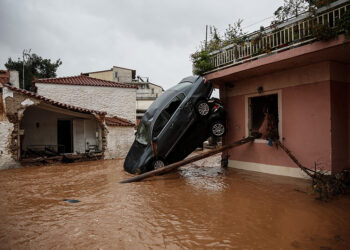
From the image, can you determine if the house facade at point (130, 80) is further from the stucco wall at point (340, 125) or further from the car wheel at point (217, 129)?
the stucco wall at point (340, 125)

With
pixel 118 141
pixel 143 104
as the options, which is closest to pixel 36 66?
pixel 143 104

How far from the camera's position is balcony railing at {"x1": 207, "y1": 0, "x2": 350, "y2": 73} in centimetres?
540

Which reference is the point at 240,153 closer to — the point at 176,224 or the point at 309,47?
the point at 309,47

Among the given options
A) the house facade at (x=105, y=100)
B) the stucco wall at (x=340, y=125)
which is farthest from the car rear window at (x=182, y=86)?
the house facade at (x=105, y=100)

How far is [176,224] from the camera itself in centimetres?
389

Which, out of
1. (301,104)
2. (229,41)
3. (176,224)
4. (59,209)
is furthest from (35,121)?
(301,104)

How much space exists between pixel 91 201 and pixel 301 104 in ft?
21.8

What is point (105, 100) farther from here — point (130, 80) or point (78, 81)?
point (130, 80)

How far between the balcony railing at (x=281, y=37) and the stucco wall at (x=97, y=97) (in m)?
11.1

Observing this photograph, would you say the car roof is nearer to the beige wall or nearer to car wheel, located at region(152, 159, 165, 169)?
car wheel, located at region(152, 159, 165, 169)

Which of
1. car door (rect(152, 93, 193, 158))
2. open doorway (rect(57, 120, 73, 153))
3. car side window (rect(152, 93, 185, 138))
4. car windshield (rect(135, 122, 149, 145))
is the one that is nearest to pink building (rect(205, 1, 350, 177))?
car side window (rect(152, 93, 185, 138))

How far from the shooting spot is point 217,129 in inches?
327

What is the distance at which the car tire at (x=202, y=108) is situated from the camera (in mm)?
8113

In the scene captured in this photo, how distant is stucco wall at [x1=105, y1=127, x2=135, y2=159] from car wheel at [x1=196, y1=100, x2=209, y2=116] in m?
7.55
